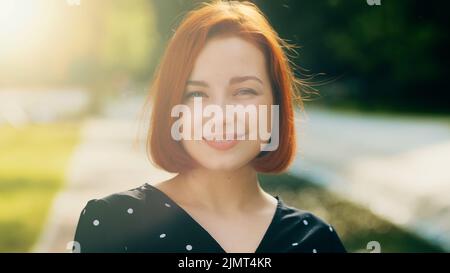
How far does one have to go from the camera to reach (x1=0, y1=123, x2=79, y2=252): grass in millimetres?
3490

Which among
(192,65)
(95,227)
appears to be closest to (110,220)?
(95,227)

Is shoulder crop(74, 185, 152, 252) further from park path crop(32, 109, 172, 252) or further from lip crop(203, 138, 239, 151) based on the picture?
lip crop(203, 138, 239, 151)

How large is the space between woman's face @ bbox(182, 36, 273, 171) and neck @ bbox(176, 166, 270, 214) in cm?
3

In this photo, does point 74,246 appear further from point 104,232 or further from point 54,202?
point 54,202

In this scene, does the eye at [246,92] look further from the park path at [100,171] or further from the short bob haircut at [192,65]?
the park path at [100,171]

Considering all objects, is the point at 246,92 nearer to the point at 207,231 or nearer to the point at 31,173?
the point at 207,231

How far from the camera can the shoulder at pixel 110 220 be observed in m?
1.98

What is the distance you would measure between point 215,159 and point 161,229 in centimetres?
28

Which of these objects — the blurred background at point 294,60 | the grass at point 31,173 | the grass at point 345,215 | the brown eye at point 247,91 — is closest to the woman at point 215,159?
the brown eye at point 247,91

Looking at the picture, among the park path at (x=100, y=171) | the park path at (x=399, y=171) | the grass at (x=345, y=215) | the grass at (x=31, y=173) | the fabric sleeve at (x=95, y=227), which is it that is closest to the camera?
the fabric sleeve at (x=95, y=227)

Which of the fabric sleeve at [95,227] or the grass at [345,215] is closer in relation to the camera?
the fabric sleeve at [95,227]

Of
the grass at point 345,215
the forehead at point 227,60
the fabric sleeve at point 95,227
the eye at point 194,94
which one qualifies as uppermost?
the forehead at point 227,60

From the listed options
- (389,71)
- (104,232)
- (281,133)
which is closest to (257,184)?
(281,133)

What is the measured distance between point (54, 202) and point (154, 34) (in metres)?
2.19
